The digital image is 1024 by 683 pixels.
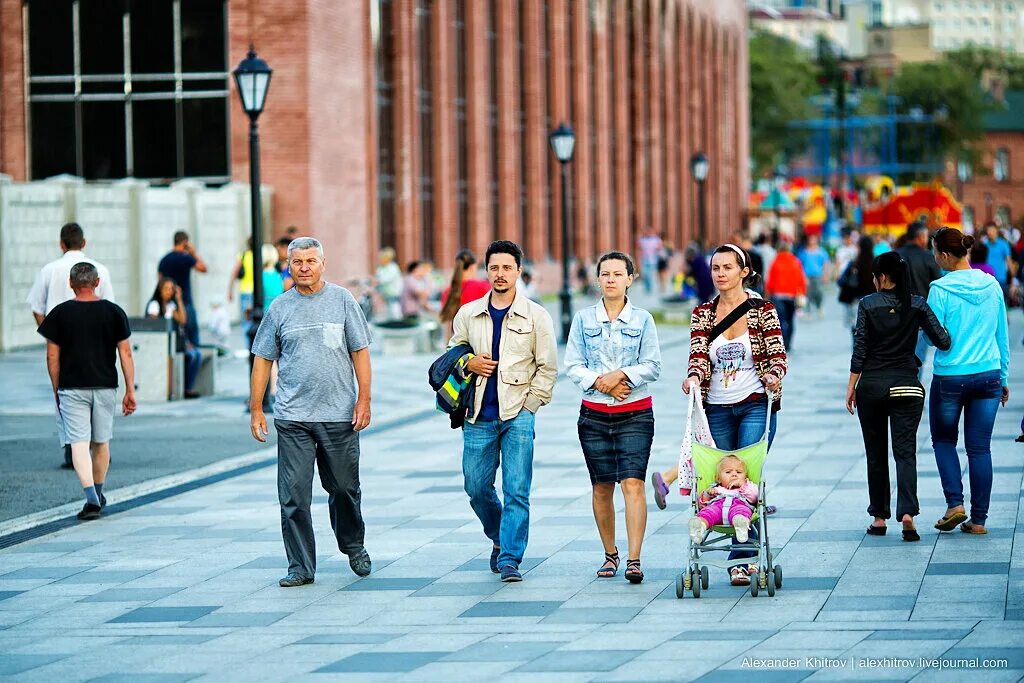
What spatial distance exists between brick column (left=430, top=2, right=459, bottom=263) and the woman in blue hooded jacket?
113 feet

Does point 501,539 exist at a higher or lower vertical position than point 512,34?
lower

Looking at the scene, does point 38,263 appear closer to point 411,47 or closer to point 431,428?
point 431,428

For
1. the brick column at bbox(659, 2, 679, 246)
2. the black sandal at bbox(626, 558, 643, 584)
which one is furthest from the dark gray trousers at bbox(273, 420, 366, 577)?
the brick column at bbox(659, 2, 679, 246)

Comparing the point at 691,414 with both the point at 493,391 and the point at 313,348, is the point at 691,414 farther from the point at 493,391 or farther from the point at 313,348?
the point at 313,348

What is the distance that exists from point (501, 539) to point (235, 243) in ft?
84.8

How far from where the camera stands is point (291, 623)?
348 inches

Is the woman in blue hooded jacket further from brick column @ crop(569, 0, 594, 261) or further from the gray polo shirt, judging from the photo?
brick column @ crop(569, 0, 594, 261)

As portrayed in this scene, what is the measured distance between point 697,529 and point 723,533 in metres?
0.26

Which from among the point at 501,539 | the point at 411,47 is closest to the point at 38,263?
the point at 411,47

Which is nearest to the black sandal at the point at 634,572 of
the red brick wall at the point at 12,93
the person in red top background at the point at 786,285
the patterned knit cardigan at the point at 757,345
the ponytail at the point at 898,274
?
the patterned knit cardigan at the point at 757,345

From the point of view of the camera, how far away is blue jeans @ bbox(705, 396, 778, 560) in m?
9.51

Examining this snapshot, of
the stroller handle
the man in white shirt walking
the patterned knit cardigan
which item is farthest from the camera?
the man in white shirt walking

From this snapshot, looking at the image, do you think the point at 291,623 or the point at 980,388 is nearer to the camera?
the point at 291,623

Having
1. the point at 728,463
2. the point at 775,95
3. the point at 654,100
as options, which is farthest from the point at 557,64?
the point at 775,95
